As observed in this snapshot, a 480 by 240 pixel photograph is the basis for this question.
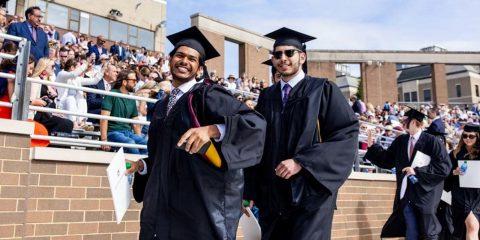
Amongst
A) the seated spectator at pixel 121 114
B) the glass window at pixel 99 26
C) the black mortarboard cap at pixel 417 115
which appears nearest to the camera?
the seated spectator at pixel 121 114

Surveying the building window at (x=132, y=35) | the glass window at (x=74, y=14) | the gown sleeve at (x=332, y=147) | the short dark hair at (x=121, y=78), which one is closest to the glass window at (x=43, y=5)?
the glass window at (x=74, y=14)

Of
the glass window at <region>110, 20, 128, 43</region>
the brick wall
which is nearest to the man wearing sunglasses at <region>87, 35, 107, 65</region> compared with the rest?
the brick wall

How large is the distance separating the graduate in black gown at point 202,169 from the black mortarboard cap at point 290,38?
1.13 meters

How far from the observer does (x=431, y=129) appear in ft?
27.9

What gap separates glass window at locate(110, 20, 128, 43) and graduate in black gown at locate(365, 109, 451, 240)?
2349cm

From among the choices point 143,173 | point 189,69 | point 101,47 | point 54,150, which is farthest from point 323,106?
point 101,47

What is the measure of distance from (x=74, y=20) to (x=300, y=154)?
25252 millimetres

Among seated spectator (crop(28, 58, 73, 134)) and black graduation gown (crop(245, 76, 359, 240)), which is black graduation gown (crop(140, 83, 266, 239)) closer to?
black graduation gown (crop(245, 76, 359, 240))

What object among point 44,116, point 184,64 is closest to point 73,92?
point 44,116

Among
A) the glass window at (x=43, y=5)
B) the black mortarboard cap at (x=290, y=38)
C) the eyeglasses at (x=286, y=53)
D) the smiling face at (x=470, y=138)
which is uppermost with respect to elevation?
the glass window at (x=43, y=5)

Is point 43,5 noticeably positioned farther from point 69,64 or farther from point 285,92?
point 285,92

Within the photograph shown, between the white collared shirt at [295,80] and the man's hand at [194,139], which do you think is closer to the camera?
the man's hand at [194,139]

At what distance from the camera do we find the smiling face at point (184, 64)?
3.44m

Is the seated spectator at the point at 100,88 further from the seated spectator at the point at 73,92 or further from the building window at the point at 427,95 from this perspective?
the building window at the point at 427,95
